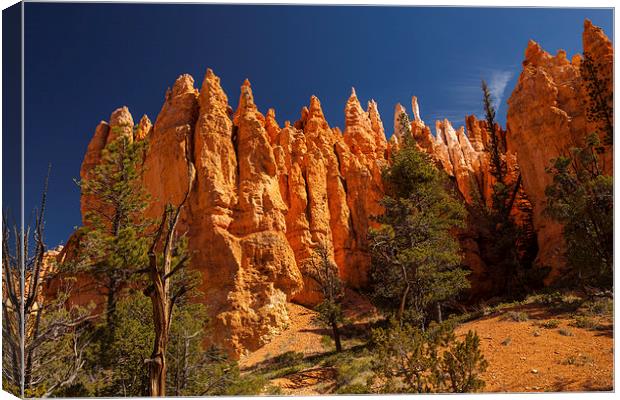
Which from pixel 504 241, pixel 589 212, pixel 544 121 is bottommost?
pixel 589 212

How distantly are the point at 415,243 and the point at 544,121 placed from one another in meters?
11.2

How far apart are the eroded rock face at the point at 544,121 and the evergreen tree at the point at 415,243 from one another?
16.2ft

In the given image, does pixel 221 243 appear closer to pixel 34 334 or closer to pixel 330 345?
pixel 330 345

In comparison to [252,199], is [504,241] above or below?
below

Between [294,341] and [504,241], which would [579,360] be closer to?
[294,341]

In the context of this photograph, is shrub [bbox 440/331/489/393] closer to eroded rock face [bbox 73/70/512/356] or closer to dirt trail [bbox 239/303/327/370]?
dirt trail [bbox 239/303/327/370]

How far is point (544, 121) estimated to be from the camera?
71.7 ft

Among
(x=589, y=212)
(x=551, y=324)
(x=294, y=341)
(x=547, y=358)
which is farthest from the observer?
(x=294, y=341)

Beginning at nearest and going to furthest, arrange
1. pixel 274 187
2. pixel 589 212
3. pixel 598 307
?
pixel 589 212 → pixel 598 307 → pixel 274 187

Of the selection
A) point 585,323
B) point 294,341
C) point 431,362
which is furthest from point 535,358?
point 294,341

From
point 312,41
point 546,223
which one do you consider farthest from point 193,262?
point 546,223

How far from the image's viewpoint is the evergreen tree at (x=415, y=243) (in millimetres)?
14648

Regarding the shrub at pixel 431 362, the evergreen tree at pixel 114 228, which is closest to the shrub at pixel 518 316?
the shrub at pixel 431 362

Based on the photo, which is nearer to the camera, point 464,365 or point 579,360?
point 464,365
